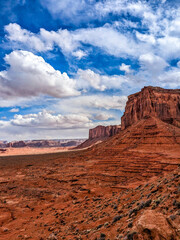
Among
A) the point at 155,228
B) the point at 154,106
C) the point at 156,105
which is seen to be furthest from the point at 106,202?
the point at 156,105

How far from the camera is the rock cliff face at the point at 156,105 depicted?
66188 mm

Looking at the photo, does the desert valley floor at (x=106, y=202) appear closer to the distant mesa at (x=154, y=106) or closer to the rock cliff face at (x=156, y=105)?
the distant mesa at (x=154, y=106)

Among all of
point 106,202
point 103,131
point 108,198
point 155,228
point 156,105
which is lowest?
point 108,198

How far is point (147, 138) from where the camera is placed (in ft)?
148

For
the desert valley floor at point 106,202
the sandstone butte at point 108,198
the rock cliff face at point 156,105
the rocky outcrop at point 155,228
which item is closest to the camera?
the rocky outcrop at point 155,228

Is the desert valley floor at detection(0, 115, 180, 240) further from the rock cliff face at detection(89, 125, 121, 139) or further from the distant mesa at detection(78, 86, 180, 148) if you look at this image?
the rock cliff face at detection(89, 125, 121, 139)

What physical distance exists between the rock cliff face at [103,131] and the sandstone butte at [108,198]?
318 feet

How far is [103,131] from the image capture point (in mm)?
165500

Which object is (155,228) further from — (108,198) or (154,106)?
(154,106)

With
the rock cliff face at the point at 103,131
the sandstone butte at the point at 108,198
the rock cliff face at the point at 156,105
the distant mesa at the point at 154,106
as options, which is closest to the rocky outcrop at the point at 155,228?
the sandstone butte at the point at 108,198

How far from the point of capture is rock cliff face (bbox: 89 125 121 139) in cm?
15062

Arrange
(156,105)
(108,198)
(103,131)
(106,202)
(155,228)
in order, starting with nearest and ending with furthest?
(155,228)
(106,202)
(108,198)
(156,105)
(103,131)

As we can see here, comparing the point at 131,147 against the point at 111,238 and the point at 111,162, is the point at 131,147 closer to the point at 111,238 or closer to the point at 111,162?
the point at 111,162

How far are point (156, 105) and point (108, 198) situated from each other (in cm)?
6044
